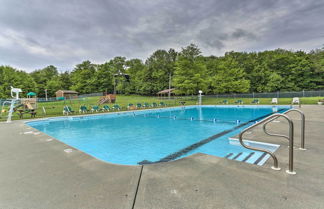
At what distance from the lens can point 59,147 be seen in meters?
4.02

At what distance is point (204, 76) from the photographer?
3014 centimetres

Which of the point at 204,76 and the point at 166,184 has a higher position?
the point at 204,76

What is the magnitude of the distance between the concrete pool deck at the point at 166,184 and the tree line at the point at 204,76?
80.8 feet

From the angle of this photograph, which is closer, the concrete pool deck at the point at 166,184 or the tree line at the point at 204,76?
the concrete pool deck at the point at 166,184

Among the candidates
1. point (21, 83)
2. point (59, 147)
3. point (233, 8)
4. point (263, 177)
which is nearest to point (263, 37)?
point (233, 8)

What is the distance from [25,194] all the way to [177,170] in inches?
84.5

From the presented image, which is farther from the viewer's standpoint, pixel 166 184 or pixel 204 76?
pixel 204 76

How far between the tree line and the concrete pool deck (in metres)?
24.6

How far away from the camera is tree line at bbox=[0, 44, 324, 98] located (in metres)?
28.7

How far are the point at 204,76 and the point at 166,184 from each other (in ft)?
99.1

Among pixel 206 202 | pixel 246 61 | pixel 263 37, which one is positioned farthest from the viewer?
pixel 246 61

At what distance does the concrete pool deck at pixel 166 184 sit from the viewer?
167 cm

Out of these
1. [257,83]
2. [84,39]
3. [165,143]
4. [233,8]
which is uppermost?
[233,8]

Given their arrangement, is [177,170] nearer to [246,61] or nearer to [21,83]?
[246,61]
